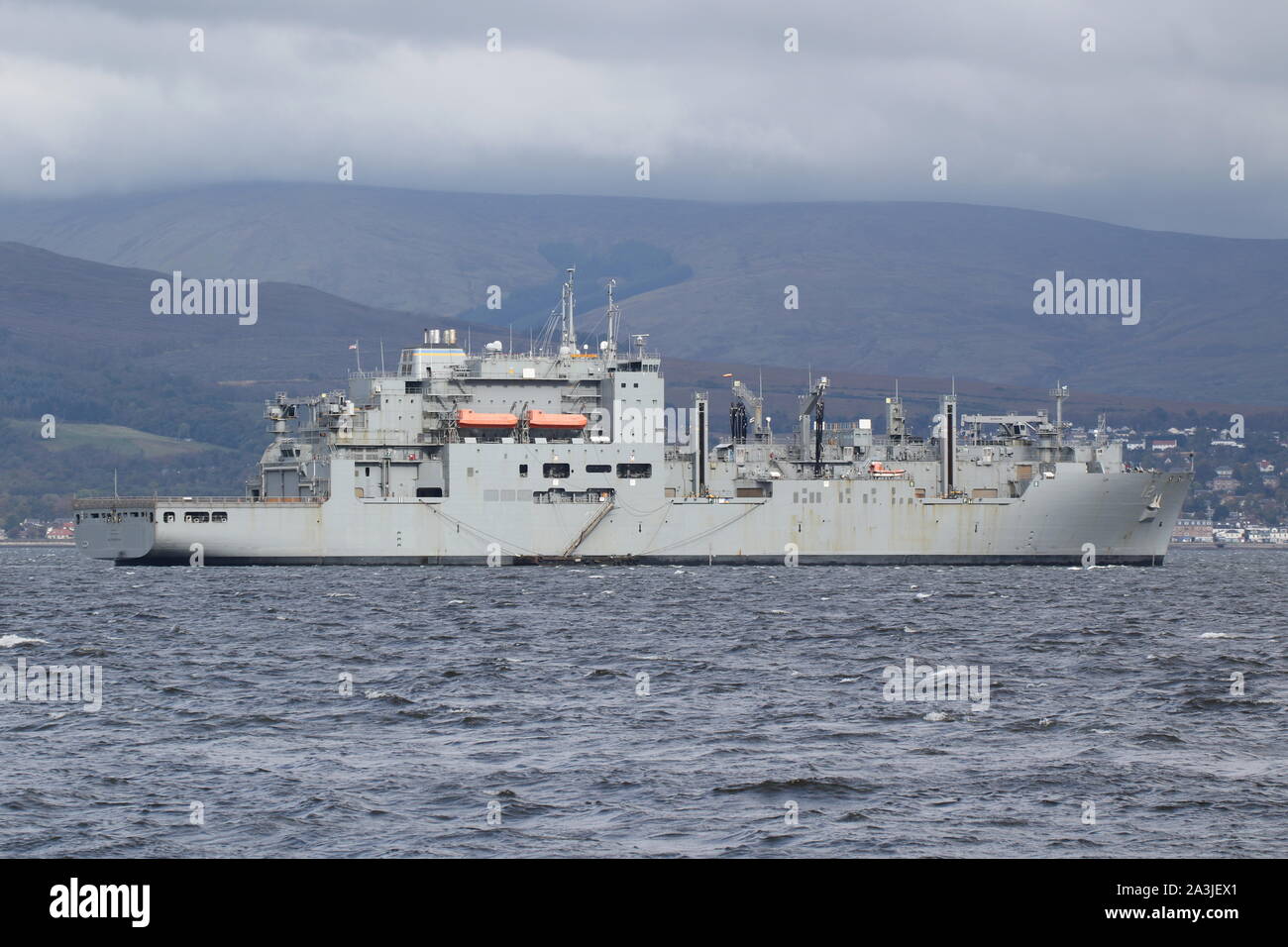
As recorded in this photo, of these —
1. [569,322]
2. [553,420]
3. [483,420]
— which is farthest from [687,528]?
[569,322]

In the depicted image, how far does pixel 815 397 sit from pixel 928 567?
8.70 meters

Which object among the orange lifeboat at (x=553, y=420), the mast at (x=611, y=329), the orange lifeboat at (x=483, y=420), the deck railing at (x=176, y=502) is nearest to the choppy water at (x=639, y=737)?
the deck railing at (x=176, y=502)

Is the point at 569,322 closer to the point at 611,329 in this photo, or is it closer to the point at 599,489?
the point at 611,329

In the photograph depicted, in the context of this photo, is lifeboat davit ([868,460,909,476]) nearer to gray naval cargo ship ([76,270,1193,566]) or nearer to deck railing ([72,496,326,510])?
gray naval cargo ship ([76,270,1193,566])

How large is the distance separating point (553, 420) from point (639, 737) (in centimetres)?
4808

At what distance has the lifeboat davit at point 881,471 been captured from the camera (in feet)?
238

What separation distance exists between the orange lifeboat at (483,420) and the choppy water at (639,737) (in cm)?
2360

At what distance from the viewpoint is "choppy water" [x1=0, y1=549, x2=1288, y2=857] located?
17.2 m

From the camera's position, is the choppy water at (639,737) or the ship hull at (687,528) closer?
the choppy water at (639,737)

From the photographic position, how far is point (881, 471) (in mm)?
73250

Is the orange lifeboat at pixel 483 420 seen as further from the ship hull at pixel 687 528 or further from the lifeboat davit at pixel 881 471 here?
the lifeboat davit at pixel 881 471
